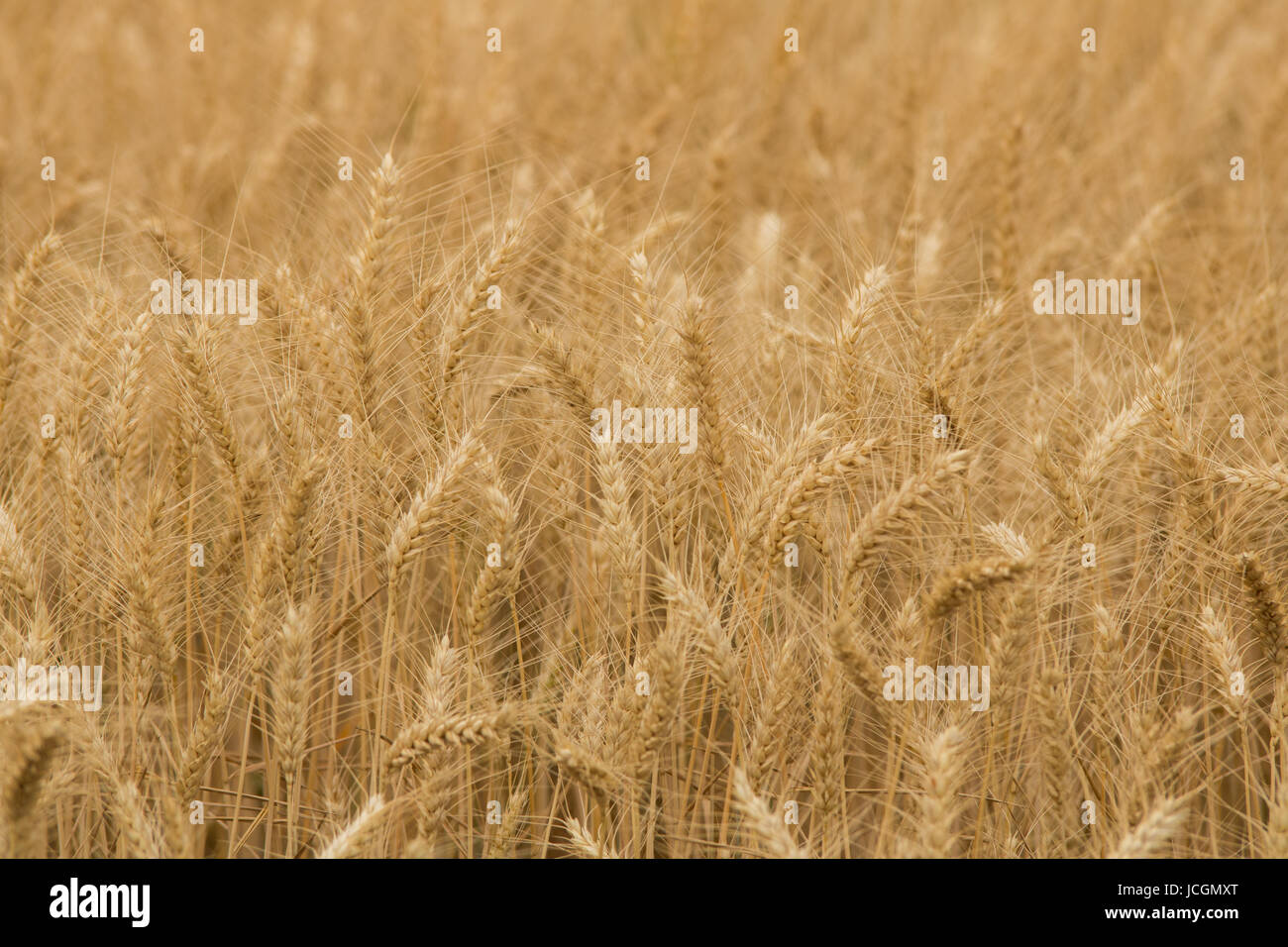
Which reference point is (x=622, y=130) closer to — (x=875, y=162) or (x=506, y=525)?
(x=875, y=162)

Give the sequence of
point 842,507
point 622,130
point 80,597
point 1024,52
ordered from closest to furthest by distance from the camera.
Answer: point 80,597 → point 842,507 → point 622,130 → point 1024,52

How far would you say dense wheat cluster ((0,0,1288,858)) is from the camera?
6.37ft

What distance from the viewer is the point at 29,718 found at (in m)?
1.81

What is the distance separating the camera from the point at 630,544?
2031 millimetres

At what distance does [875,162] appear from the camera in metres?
3.92

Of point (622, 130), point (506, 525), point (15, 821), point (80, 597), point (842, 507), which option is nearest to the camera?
point (15, 821)

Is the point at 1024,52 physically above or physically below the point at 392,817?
above

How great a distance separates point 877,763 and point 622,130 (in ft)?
8.06

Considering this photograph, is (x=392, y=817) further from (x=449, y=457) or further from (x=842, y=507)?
(x=842, y=507)

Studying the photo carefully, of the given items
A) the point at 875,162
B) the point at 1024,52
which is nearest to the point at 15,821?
the point at 875,162

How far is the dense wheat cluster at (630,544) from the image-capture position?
1.94 m

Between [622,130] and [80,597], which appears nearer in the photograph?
[80,597]

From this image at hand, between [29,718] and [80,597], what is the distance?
510 millimetres
